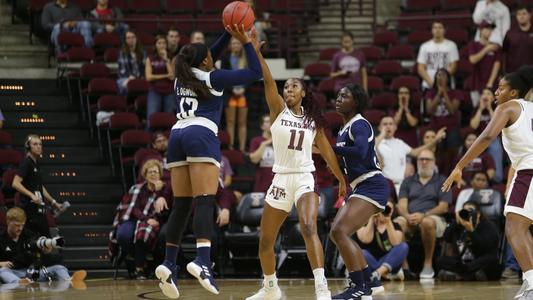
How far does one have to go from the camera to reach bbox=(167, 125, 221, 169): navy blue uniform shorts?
26.3ft

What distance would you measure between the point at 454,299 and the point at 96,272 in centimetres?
597

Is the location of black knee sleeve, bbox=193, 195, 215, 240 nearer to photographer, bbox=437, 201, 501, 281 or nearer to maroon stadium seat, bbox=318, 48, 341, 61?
photographer, bbox=437, 201, 501, 281

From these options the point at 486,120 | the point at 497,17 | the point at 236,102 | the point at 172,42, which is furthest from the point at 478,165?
the point at 172,42

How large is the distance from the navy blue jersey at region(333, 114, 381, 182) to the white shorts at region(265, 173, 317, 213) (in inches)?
14.5

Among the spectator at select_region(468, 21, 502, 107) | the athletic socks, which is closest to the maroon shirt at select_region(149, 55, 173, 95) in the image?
Answer: the spectator at select_region(468, 21, 502, 107)

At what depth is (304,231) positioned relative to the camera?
8.27 meters

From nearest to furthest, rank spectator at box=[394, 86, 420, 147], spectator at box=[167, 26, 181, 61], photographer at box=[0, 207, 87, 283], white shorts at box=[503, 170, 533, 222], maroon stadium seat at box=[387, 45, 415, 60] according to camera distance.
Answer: white shorts at box=[503, 170, 533, 222]
photographer at box=[0, 207, 87, 283]
spectator at box=[394, 86, 420, 147]
spectator at box=[167, 26, 181, 61]
maroon stadium seat at box=[387, 45, 415, 60]

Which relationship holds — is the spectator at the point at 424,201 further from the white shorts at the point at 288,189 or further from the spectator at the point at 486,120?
the white shorts at the point at 288,189

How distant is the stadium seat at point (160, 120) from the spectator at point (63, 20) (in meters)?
2.72

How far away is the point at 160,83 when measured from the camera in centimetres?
1491

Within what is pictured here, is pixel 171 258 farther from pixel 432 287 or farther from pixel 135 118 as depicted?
pixel 135 118

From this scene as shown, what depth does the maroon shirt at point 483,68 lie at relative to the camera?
1543 cm

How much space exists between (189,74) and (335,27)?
11.2 m

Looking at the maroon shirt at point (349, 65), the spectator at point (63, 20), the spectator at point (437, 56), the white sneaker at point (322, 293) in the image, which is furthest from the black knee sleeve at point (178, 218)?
the spectator at point (63, 20)
